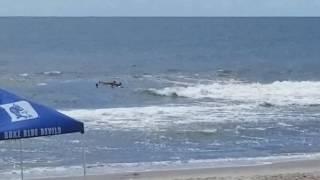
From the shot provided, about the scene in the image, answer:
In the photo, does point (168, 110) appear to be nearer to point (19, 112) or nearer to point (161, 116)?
Answer: point (161, 116)

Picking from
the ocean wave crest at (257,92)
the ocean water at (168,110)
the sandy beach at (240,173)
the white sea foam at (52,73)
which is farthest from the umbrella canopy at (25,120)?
the white sea foam at (52,73)

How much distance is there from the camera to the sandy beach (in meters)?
16.9

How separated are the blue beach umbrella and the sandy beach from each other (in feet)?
21.4

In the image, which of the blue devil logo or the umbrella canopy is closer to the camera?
the umbrella canopy

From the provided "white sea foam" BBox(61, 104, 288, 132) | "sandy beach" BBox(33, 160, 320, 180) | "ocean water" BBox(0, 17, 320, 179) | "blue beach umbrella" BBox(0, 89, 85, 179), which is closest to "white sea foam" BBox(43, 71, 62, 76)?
"ocean water" BBox(0, 17, 320, 179)

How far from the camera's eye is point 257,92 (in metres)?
41.5

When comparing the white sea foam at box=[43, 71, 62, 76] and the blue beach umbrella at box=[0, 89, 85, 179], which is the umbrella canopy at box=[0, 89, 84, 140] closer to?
the blue beach umbrella at box=[0, 89, 85, 179]

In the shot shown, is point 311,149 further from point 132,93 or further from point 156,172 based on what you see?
point 132,93

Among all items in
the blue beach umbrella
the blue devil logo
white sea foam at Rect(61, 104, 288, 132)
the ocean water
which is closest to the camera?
the blue beach umbrella

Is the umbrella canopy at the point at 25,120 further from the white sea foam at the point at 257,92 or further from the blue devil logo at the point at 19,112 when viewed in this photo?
the white sea foam at the point at 257,92

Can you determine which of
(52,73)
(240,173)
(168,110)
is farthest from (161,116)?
(52,73)

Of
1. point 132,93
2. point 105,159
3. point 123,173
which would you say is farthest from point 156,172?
point 132,93

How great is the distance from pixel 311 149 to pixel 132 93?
19390 mm

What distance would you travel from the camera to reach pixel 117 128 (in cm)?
2539
